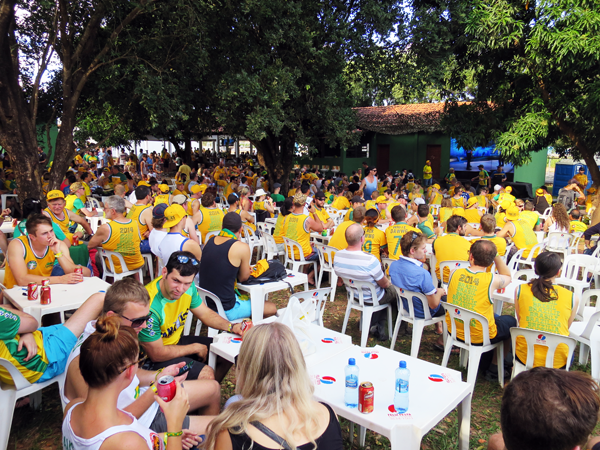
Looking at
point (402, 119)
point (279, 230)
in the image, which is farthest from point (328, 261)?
point (402, 119)

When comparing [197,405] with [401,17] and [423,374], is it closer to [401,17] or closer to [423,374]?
[423,374]

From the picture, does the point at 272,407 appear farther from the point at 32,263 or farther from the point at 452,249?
the point at 452,249

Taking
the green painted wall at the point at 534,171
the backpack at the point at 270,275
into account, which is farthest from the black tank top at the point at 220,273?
the green painted wall at the point at 534,171

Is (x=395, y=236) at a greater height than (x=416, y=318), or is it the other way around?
(x=395, y=236)

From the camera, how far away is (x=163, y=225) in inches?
204

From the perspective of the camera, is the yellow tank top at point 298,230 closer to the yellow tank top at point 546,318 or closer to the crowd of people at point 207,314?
the crowd of people at point 207,314

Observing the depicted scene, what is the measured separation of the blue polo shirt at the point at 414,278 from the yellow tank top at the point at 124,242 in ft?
11.6

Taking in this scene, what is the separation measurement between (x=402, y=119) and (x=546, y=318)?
1776 cm

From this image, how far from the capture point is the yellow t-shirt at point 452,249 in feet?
16.6

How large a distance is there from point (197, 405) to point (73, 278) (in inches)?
89.6

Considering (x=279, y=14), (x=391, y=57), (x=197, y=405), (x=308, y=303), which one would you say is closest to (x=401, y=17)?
(x=391, y=57)

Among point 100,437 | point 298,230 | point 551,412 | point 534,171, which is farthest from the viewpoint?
point 534,171

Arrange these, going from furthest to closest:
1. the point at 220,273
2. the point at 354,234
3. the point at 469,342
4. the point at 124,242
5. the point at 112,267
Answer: the point at 112,267 < the point at 124,242 < the point at 354,234 < the point at 220,273 < the point at 469,342

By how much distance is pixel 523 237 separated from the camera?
21.6ft
